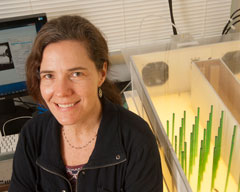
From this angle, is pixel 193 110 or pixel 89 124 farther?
pixel 193 110

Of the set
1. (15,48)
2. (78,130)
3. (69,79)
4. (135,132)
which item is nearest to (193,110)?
(135,132)

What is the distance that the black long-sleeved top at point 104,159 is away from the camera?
40.0 inches

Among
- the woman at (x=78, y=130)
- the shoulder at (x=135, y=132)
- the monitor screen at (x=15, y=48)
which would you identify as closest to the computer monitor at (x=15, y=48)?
the monitor screen at (x=15, y=48)

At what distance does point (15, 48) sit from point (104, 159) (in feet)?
2.35

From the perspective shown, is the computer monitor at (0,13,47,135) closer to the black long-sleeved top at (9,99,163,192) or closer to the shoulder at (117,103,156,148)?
the black long-sleeved top at (9,99,163,192)

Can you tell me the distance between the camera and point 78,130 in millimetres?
1113

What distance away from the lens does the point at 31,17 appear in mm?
1383

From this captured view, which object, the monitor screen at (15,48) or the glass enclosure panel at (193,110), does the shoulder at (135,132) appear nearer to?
the glass enclosure panel at (193,110)

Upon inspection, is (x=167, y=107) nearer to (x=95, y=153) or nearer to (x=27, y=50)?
(x=95, y=153)

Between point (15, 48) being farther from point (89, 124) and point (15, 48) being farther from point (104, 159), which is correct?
point (104, 159)

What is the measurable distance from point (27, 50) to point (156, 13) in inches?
29.1

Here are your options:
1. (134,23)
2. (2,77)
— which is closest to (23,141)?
(2,77)

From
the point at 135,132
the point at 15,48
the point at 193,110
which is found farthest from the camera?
the point at 15,48

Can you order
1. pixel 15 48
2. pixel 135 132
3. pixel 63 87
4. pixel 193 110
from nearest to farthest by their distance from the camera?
1. pixel 63 87
2. pixel 135 132
3. pixel 193 110
4. pixel 15 48
